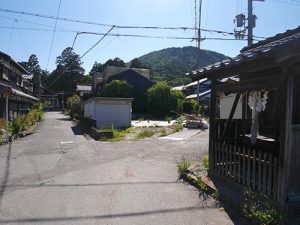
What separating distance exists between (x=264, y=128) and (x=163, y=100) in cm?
3205

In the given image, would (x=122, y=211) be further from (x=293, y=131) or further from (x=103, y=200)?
(x=293, y=131)

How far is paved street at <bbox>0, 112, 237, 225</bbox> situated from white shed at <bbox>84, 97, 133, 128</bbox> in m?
15.3

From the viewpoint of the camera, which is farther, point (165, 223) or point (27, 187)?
point (27, 187)

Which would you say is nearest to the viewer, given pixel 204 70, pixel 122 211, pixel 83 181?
pixel 122 211

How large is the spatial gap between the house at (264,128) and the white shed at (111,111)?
19718mm

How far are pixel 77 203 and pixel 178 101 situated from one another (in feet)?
118

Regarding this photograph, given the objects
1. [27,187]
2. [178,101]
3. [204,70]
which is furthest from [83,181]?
[178,101]

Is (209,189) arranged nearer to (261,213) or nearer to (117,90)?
(261,213)

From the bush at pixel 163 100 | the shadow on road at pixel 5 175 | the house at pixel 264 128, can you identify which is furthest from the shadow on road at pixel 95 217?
the bush at pixel 163 100

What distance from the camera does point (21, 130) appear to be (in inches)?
792

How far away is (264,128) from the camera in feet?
28.5

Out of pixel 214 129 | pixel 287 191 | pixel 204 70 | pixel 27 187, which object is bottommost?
pixel 27 187

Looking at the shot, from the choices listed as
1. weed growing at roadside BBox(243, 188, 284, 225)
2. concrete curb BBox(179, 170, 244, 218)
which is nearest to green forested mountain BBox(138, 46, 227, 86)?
concrete curb BBox(179, 170, 244, 218)

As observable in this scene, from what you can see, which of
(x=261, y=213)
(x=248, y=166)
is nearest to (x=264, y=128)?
(x=248, y=166)
